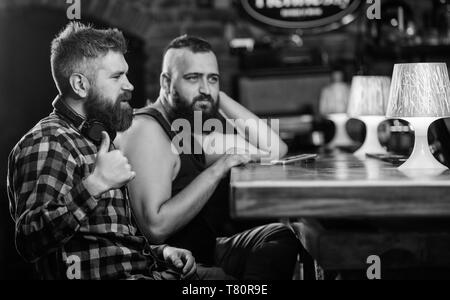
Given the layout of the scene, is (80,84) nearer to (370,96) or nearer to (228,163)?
(228,163)

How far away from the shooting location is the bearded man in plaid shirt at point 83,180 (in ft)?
5.34

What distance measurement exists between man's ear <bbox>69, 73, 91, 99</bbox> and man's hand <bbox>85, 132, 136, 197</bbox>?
0.16 m

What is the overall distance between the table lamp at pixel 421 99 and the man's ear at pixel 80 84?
86 centimetres

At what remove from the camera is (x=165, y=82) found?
2.12m

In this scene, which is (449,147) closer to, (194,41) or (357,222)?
(357,222)

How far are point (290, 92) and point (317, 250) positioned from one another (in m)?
3.38

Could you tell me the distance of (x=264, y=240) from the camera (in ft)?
6.61

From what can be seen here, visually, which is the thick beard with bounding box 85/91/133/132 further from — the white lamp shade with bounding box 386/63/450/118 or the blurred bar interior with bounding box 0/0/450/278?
the white lamp shade with bounding box 386/63/450/118

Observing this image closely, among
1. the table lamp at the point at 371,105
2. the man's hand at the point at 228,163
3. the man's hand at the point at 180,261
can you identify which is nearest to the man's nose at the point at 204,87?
the man's hand at the point at 228,163

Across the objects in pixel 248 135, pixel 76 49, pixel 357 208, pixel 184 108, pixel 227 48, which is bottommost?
pixel 357 208

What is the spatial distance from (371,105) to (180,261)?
3.36ft

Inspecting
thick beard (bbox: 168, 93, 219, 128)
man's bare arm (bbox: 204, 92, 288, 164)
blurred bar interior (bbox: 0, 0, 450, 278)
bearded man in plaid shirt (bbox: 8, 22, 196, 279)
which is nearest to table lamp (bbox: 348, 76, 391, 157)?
blurred bar interior (bbox: 0, 0, 450, 278)

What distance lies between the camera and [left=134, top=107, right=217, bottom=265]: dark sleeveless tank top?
6.59ft

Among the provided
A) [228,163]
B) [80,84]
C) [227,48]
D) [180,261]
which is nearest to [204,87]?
[228,163]
